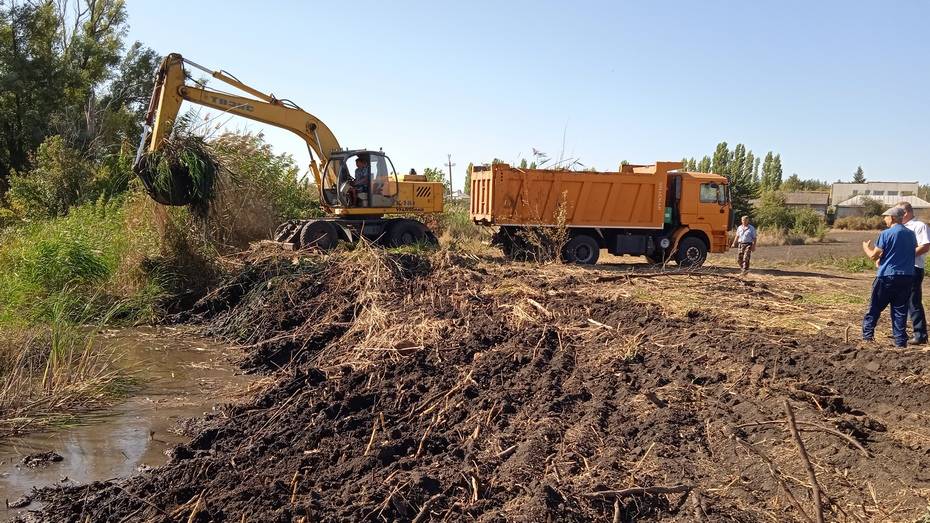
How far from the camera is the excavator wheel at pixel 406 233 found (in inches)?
624

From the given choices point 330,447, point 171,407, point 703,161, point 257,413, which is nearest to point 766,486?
point 330,447

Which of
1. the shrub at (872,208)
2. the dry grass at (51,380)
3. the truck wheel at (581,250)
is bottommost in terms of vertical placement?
the dry grass at (51,380)

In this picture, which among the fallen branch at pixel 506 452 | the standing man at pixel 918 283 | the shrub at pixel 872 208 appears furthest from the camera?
the shrub at pixel 872 208

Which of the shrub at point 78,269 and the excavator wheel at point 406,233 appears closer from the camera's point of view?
the shrub at point 78,269

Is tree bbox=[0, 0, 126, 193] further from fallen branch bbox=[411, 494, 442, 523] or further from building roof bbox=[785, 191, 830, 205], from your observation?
building roof bbox=[785, 191, 830, 205]

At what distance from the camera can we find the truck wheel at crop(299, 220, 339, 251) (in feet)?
46.2

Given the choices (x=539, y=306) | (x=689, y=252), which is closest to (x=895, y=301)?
(x=539, y=306)

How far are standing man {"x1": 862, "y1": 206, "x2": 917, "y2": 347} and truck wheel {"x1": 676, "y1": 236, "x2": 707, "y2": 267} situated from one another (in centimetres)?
979

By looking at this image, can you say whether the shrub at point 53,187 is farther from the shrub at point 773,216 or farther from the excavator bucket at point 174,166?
the shrub at point 773,216

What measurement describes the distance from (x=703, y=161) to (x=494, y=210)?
4318cm

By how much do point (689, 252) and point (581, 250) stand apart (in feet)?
9.71

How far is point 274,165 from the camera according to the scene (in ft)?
55.8

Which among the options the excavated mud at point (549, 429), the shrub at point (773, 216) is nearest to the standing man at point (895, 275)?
the excavated mud at point (549, 429)

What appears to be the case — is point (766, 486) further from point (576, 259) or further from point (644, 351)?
point (576, 259)
